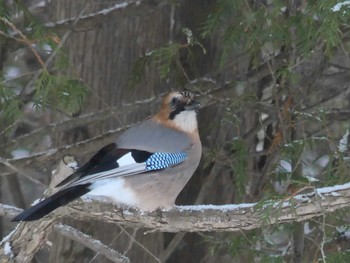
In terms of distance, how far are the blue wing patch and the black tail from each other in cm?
56

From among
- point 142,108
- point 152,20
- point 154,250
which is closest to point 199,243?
point 154,250

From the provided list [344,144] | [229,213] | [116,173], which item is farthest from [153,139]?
[344,144]

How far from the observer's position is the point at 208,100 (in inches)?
209

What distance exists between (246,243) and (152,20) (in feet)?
4.54

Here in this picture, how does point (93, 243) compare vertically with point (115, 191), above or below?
below

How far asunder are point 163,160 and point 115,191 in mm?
300

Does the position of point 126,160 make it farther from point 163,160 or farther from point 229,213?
point 229,213

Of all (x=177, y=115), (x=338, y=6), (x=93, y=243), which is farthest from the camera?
(x=177, y=115)

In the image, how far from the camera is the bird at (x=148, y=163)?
4.29 m

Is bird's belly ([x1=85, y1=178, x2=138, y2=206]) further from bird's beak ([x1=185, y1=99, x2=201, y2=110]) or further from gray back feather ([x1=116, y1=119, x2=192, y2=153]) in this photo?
bird's beak ([x1=185, y1=99, x2=201, y2=110])

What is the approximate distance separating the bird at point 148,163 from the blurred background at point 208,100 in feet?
0.94

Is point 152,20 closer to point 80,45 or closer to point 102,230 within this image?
point 80,45

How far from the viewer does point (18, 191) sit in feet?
21.7

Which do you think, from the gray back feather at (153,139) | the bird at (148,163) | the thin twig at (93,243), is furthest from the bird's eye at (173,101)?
the thin twig at (93,243)
